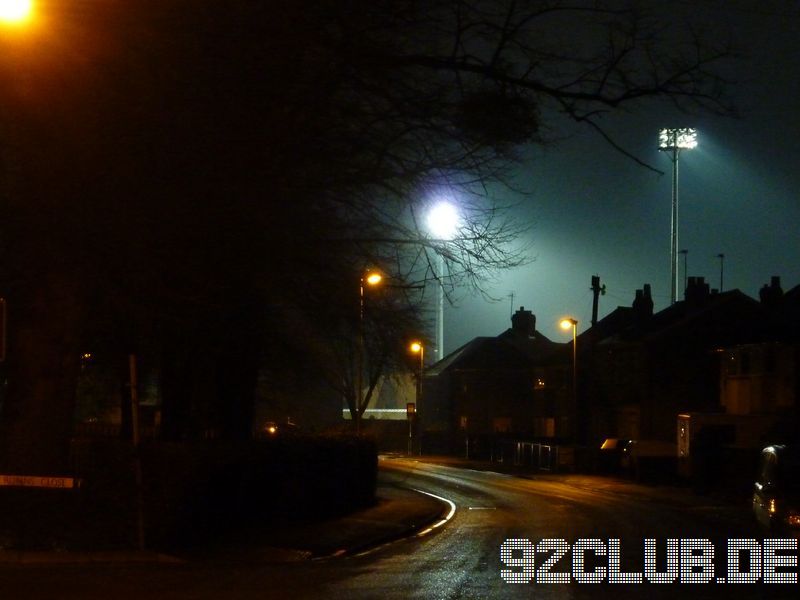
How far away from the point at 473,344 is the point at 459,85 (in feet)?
253

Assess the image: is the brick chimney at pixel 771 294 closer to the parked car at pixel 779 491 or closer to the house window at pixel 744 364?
the house window at pixel 744 364

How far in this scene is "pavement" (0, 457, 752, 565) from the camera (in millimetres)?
14617

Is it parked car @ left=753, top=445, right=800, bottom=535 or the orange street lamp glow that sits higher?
the orange street lamp glow

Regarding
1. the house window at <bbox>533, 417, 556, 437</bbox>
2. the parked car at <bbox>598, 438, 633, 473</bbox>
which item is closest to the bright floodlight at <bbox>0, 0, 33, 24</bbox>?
the parked car at <bbox>598, 438, 633, 473</bbox>

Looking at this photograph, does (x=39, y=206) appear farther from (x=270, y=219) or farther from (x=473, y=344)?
(x=473, y=344)

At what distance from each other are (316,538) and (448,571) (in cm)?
497

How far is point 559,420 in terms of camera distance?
232 ft

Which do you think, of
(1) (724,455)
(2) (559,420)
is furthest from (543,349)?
(1) (724,455)

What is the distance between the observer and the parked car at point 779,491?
49.2ft

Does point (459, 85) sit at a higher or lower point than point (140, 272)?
higher

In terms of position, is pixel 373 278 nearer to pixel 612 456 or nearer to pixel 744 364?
pixel 612 456

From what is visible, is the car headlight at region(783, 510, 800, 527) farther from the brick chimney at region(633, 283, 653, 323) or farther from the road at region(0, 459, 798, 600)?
the brick chimney at region(633, 283, 653, 323)

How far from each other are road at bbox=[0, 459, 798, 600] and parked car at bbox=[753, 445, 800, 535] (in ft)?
3.04

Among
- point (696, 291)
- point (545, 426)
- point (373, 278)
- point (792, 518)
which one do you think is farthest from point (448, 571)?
point (545, 426)
